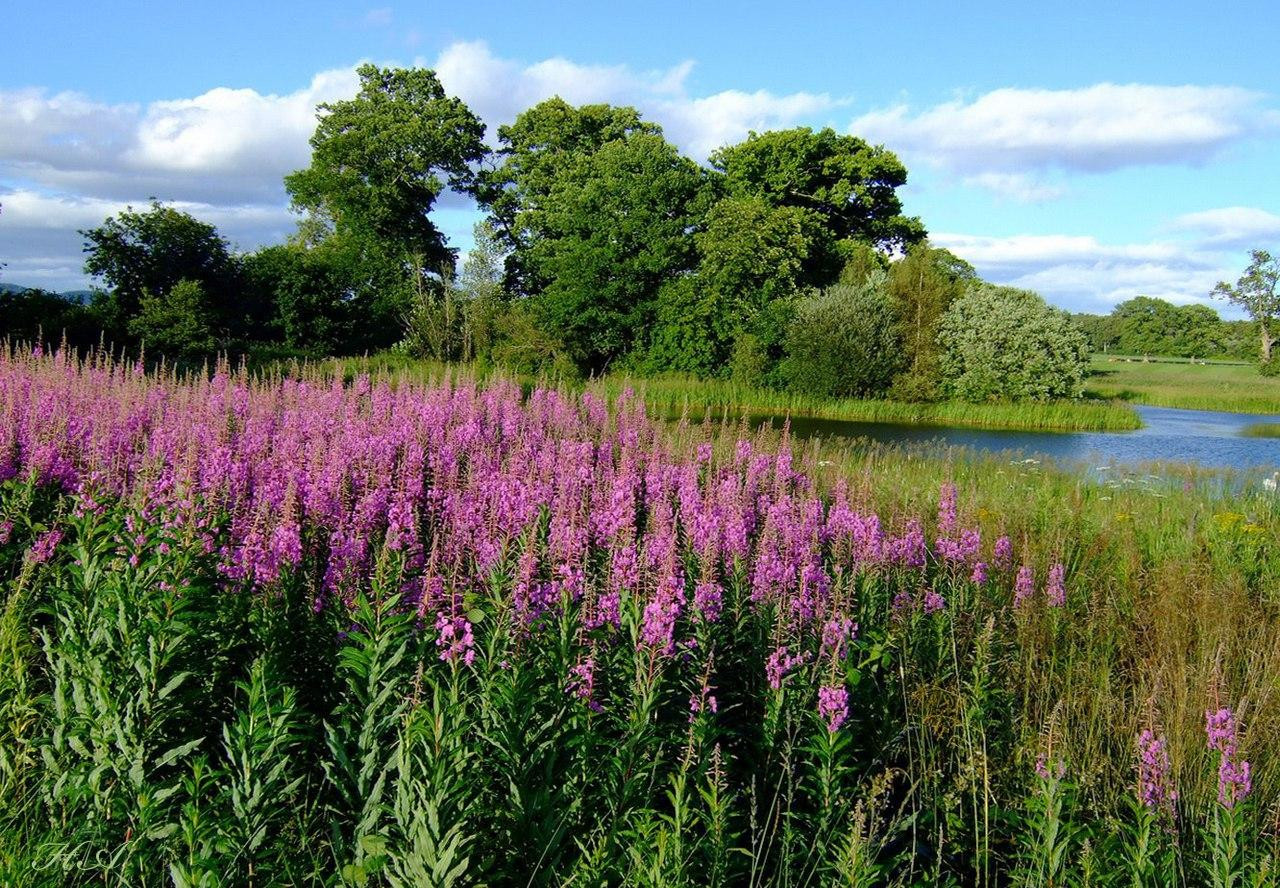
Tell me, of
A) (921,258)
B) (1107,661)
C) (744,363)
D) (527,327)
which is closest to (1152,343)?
(921,258)

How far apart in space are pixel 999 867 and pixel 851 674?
1148 mm

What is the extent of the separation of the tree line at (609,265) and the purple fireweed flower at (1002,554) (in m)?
21.0

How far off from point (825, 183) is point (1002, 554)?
3720cm

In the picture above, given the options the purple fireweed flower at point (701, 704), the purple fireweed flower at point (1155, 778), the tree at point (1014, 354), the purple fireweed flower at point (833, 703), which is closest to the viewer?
the purple fireweed flower at point (701, 704)

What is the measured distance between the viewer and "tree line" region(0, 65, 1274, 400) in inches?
1251

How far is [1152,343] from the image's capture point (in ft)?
274

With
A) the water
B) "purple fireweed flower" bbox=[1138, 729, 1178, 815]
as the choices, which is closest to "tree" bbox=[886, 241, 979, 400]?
the water

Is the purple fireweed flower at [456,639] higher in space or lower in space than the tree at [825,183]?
lower

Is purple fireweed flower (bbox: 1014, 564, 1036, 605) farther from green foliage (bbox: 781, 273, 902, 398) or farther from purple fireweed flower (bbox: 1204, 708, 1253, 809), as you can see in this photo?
green foliage (bbox: 781, 273, 902, 398)

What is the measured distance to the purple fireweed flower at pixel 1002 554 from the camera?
20.9 feet

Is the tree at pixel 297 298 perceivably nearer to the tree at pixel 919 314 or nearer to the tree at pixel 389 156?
the tree at pixel 389 156

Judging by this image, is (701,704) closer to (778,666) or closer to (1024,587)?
(778,666)

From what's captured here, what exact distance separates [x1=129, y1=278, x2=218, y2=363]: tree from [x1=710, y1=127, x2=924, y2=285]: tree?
23662 mm

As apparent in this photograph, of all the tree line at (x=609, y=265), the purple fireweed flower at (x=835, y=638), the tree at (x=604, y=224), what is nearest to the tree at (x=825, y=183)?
the tree line at (x=609, y=265)
